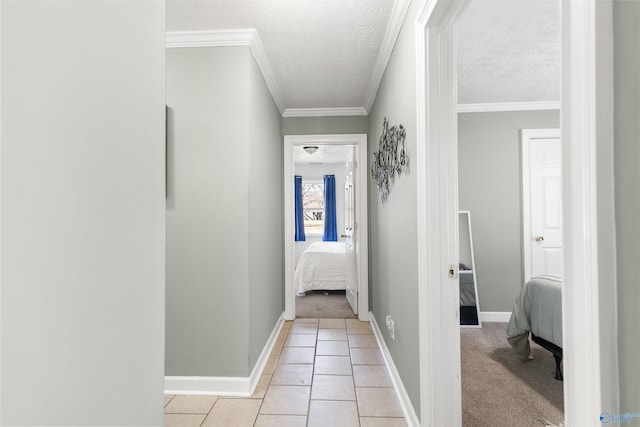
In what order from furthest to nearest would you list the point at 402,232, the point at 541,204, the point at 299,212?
the point at 299,212, the point at 541,204, the point at 402,232

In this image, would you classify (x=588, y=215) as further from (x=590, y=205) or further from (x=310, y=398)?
(x=310, y=398)

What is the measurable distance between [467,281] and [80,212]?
3.83 meters

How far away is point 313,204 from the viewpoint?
7938mm

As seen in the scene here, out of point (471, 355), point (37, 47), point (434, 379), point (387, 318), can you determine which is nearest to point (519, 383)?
point (471, 355)

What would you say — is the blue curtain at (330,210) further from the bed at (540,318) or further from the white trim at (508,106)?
the bed at (540,318)

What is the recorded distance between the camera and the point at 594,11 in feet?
1.77

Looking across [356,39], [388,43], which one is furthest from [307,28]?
[388,43]

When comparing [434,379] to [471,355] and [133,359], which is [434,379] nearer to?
[133,359]

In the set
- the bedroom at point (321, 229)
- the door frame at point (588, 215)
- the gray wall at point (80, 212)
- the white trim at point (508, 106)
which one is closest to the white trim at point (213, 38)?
the gray wall at point (80, 212)

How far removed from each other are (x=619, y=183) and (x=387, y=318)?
7.25 feet

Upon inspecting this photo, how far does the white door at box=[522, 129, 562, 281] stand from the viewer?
3.78 m

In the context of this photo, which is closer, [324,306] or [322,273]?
[324,306]

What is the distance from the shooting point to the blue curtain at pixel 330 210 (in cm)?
762

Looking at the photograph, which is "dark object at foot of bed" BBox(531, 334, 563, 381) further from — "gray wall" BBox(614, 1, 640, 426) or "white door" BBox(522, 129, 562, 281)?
"gray wall" BBox(614, 1, 640, 426)
